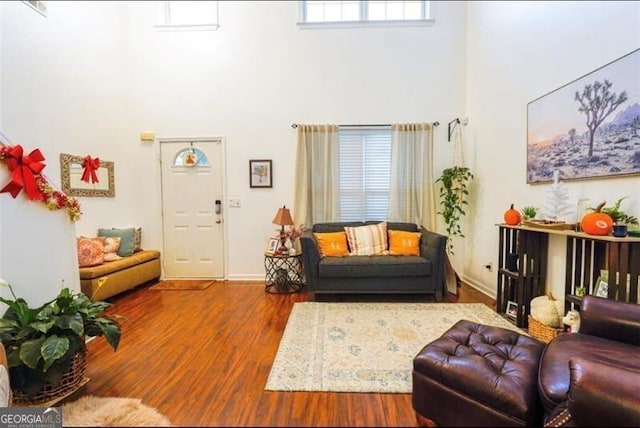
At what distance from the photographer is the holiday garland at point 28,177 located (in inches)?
65.9

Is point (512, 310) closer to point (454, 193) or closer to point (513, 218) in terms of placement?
point (513, 218)

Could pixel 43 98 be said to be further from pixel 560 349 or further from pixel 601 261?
pixel 601 261

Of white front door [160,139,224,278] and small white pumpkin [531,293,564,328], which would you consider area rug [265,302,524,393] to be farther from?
white front door [160,139,224,278]

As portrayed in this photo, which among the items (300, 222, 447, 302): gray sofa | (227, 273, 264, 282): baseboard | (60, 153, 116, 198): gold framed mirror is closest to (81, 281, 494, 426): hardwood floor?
(300, 222, 447, 302): gray sofa

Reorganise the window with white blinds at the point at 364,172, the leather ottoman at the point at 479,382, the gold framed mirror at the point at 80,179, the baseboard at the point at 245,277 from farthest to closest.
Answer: the baseboard at the point at 245,277 → the window with white blinds at the point at 364,172 → the gold framed mirror at the point at 80,179 → the leather ottoman at the point at 479,382

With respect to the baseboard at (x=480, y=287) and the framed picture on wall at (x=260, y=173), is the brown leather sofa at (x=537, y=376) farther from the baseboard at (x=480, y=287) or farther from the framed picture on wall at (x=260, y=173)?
the framed picture on wall at (x=260, y=173)

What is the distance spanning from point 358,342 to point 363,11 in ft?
13.3

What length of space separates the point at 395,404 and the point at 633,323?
1242 millimetres

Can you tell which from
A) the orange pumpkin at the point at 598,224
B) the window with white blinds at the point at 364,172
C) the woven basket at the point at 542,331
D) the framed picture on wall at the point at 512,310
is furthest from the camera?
the window with white blinds at the point at 364,172

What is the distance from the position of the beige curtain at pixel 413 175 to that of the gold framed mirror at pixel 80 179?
11.8 feet

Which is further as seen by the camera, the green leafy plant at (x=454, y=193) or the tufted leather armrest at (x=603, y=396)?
the green leafy plant at (x=454, y=193)

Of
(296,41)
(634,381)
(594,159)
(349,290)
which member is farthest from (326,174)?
(634,381)

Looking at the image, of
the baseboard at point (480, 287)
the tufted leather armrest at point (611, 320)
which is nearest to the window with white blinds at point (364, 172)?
the baseboard at point (480, 287)

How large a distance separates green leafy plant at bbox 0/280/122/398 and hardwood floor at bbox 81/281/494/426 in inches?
10.4
